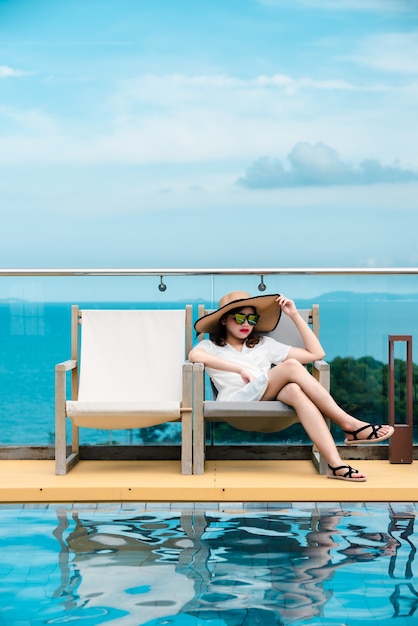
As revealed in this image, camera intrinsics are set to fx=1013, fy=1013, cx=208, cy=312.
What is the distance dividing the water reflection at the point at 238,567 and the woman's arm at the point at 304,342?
3.16 feet

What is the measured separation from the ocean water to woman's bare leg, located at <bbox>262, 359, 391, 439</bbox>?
0.58 m

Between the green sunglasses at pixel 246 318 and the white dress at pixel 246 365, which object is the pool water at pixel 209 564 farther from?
the green sunglasses at pixel 246 318

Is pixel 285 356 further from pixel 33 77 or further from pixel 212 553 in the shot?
pixel 33 77

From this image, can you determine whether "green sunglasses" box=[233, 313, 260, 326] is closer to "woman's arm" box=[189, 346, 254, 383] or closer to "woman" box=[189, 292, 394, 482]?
"woman" box=[189, 292, 394, 482]

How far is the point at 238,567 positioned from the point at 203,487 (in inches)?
36.8

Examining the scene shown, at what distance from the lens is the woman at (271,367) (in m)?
5.00

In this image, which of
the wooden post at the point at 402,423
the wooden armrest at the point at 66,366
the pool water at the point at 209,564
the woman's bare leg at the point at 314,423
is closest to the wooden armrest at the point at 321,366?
the woman's bare leg at the point at 314,423

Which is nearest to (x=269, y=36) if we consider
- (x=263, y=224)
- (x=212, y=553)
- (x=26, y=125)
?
(x=263, y=224)

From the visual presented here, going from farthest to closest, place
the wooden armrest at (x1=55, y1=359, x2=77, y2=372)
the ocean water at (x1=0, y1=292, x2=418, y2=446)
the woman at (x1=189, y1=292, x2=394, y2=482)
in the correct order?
the ocean water at (x1=0, y1=292, x2=418, y2=446), the wooden armrest at (x1=55, y1=359, x2=77, y2=372), the woman at (x1=189, y1=292, x2=394, y2=482)

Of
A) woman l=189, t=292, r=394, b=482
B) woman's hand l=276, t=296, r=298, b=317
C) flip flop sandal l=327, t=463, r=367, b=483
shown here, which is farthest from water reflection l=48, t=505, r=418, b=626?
woman's hand l=276, t=296, r=298, b=317

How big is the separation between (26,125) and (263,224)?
6.72 metres

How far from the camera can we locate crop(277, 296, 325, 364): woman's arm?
5.38 meters

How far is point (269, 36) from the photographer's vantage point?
25.1 metres

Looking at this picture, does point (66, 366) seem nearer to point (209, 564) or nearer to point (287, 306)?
point (287, 306)
